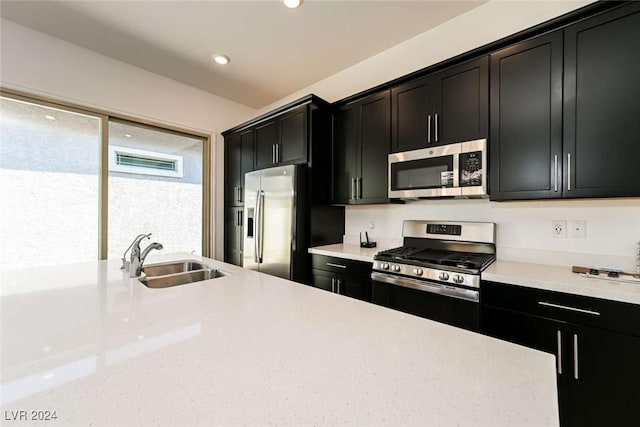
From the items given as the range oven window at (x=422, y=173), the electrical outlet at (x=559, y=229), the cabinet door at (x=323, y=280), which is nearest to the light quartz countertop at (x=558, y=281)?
the electrical outlet at (x=559, y=229)

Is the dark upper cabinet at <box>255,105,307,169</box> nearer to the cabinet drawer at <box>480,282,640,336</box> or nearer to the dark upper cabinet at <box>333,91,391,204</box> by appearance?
the dark upper cabinet at <box>333,91,391,204</box>

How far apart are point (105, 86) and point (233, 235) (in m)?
2.08

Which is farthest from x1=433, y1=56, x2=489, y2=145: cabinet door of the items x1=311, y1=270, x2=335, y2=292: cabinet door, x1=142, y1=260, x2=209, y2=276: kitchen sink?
x1=142, y1=260, x2=209, y2=276: kitchen sink

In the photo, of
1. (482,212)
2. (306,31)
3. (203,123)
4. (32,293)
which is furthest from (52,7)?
(482,212)

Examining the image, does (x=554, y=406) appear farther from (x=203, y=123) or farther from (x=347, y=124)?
(x=203, y=123)

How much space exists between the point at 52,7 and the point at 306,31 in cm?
198

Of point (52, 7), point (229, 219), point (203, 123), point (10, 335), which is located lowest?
point (10, 335)

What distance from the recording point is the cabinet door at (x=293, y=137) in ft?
8.70

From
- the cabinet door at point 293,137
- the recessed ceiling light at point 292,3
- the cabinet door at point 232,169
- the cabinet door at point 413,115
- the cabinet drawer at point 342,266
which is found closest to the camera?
the recessed ceiling light at point 292,3

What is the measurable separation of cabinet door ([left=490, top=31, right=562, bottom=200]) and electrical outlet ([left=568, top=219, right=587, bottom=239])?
332mm

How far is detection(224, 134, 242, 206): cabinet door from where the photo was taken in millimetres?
3498

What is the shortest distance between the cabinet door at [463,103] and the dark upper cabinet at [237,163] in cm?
223

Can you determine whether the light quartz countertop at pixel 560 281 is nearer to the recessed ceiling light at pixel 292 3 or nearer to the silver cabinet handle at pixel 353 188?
the silver cabinet handle at pixel 353 188

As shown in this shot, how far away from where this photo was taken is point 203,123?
11.4 feet
